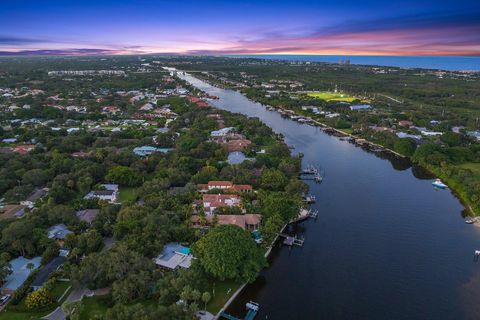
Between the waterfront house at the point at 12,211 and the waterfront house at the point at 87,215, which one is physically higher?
the waterfront house at the point at 87,215

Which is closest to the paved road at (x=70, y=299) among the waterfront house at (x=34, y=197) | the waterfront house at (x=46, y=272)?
the waterfront house at (x=46, y=272)

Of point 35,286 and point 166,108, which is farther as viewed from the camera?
point 166,108

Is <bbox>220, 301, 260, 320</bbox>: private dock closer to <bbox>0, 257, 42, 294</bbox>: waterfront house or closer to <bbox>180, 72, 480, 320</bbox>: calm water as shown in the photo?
<bbox>180, 72, 480, 320</bbox>: calm water

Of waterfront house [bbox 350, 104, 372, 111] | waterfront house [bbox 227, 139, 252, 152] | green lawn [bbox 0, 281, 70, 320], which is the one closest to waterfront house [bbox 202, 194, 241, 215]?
green lawn [bbox 0, 281, 70, 320]

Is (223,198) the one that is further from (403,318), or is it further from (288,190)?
(403,318)

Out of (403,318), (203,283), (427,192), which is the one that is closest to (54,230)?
(203,283)

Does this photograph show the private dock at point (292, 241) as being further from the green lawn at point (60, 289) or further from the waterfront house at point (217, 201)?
the green lawn at point (60, 289)

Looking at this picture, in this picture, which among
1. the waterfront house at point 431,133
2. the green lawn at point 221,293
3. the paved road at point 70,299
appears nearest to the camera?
the paved road at point 70,299
